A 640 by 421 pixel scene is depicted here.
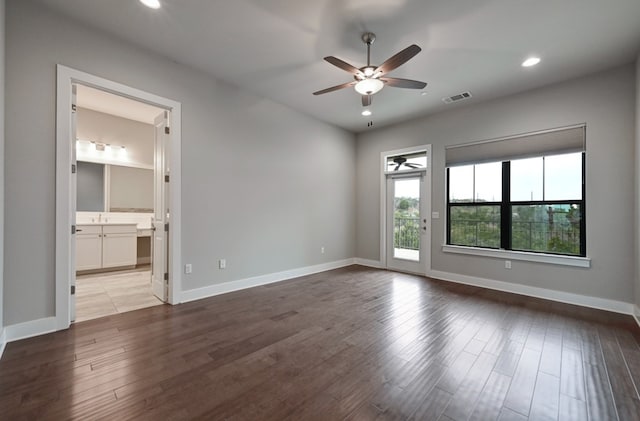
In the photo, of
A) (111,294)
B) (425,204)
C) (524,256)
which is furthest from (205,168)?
(524,256)

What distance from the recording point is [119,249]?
5.29 meters

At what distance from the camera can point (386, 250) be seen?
5.87 m

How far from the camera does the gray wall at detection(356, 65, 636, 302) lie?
3.39m

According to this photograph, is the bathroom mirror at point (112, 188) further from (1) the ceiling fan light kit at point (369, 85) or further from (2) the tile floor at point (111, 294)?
(1) the ceiling fan light kit at point (369, 85)

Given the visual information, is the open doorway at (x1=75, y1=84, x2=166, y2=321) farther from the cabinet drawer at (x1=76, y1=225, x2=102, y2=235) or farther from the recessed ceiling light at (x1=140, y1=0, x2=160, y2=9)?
the recessed ceiling light at (x1=140, y1=0, x2=160, y2=9)

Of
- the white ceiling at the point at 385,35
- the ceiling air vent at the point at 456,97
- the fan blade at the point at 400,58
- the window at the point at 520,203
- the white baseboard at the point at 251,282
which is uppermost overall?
the white ceiling at the point at 385,35

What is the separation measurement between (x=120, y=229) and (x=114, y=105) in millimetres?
2341

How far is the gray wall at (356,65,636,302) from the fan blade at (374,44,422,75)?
273cm

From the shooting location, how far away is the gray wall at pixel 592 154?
339cm

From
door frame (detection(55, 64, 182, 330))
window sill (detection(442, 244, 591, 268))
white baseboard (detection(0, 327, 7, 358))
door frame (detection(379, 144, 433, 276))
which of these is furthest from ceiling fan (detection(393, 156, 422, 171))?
white baseboard (detection(0, 327, 7, 358))

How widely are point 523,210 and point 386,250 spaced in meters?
2.55

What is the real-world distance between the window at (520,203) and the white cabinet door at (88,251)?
21.4 feet

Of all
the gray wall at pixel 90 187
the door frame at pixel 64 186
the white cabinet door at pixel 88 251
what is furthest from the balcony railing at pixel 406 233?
the gray wall at pixel 90 187

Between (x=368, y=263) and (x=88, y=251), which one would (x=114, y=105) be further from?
(x=368, y=263)
